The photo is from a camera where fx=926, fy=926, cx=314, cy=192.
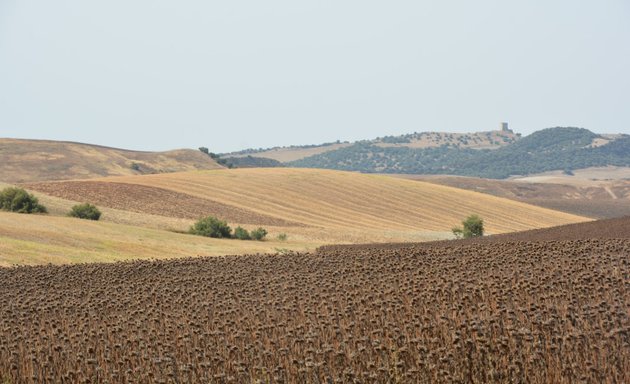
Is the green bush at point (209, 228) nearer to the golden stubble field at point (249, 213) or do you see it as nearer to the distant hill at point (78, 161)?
the golden stubble field at point (249, 213)

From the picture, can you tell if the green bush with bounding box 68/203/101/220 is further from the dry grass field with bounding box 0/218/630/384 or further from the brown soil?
the dry grass field with bounding box 0/218/630/384

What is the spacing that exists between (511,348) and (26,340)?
9.04m

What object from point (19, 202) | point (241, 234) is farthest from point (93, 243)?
point (19, 202)

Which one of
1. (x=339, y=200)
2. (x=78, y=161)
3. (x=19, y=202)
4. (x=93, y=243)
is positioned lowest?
(x=93, y=243)

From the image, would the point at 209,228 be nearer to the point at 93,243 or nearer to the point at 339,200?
the point at 93,243

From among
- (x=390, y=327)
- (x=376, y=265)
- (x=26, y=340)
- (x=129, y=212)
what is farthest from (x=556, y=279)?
(x=129, y=212)

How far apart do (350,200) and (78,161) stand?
2755 inches

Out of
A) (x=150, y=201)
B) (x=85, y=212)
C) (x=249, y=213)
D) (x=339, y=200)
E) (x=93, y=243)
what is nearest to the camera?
(x=93, y=243)

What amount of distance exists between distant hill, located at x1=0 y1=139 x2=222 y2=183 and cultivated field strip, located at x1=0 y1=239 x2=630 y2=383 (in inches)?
4278

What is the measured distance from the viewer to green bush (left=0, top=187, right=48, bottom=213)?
62.8 m

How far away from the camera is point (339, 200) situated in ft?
304

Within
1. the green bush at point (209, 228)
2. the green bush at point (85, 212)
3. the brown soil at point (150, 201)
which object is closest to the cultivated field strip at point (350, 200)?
the brown soil at point (150, 201)

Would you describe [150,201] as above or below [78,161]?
below

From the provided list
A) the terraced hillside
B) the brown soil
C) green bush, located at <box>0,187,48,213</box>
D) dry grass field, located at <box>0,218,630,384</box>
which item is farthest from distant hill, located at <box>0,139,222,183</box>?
dry grass field, located at <box>0,218,630,384</box>
